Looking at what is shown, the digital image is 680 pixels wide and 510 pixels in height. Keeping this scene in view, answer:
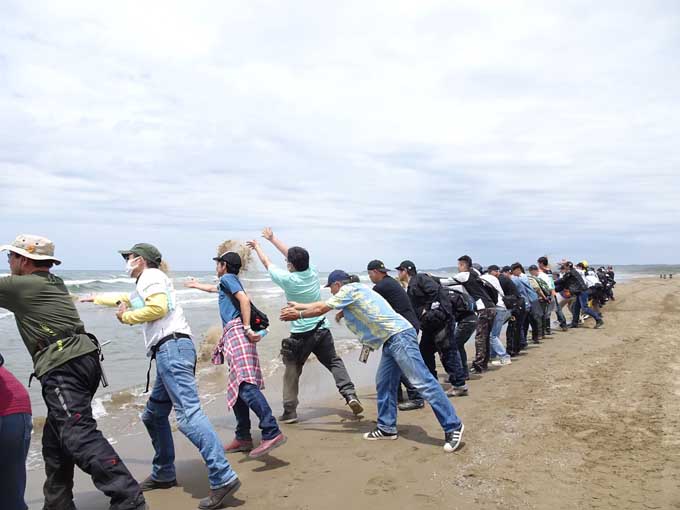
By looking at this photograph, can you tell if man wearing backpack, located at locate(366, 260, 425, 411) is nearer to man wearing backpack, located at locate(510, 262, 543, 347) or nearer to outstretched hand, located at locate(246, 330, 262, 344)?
outstretched hand, located at locate(246, 330, 262, 344)

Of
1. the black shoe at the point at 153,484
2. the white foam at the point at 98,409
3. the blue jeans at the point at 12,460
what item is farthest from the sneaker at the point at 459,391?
the blue jeans at the point at 12,460

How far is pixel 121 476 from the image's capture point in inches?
143

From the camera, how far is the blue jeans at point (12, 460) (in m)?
2.99

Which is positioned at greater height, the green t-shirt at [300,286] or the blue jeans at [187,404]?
the green t-shirt at [300,286]

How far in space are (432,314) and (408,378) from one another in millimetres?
2060


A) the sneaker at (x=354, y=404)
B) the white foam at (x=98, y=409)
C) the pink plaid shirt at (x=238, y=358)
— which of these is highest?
the pink plaid shirt at (x=238, y=358)

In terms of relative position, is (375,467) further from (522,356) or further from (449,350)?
(522,356)

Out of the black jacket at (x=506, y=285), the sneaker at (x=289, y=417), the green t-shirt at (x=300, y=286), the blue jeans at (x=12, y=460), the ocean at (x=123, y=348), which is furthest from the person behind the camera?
the black jacket at (x=506, y=285)

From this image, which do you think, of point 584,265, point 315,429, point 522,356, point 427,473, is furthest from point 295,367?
point 584,265

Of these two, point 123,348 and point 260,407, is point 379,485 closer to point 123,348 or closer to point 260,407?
point 260,407

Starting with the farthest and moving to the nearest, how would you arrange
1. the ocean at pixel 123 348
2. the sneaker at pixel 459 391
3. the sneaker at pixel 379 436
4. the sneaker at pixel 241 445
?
the ocean at pixel 123 348 → the sneaker at pixel 459 391 → the sneaker at pixel 379 436 → the sneaker at pixel 241 445

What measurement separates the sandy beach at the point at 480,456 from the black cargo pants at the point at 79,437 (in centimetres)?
75

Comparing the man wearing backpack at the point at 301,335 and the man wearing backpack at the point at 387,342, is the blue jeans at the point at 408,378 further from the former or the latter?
the man wearing backpack at the point at 301,335

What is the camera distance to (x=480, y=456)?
16.7 feet
